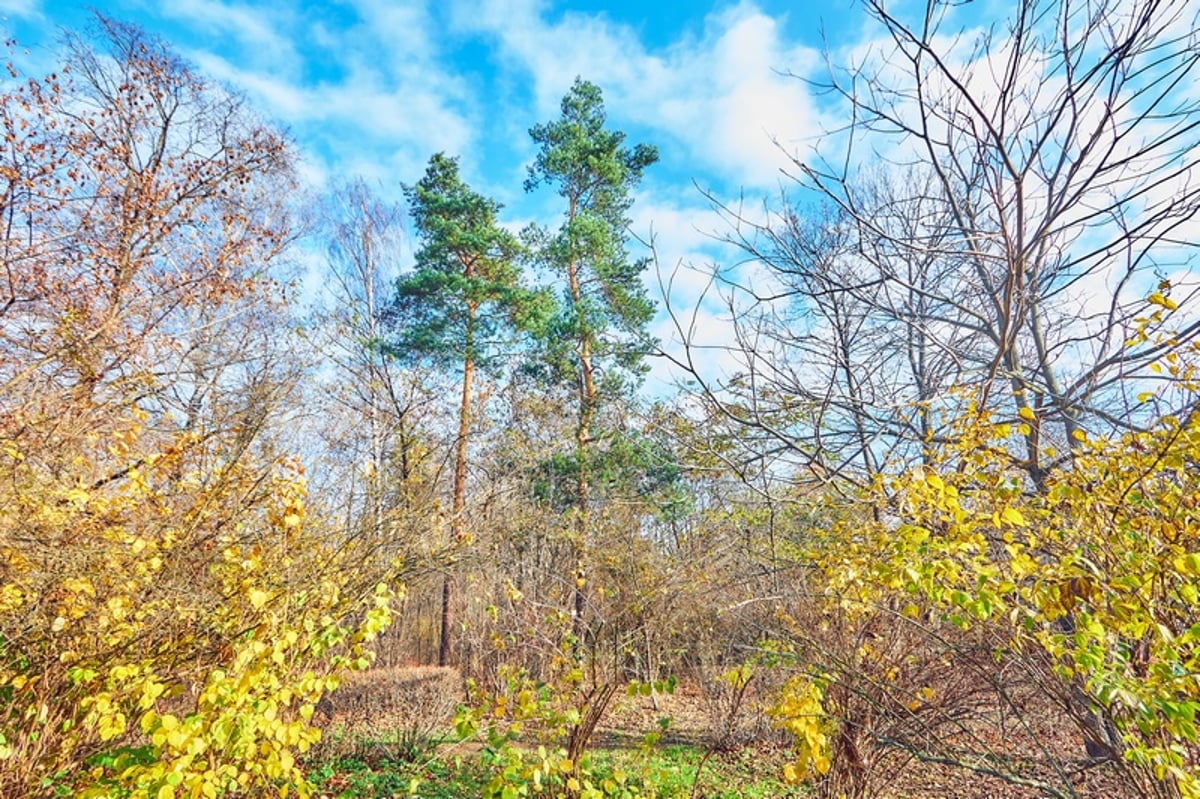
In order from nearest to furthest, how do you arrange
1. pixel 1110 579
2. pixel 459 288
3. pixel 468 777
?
pixel 1110 579, pixel 468 777, pixel 459 288

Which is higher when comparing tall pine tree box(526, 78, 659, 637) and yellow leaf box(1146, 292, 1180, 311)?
tall pine tree box(526, 78, 659, 637)

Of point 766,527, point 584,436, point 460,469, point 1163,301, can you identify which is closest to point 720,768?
point 766,527

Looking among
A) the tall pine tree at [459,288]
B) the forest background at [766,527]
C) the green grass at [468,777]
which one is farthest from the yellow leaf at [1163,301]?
the tall pine tree at [459,288]

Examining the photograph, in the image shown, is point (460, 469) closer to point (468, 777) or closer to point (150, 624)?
point (468, 777)

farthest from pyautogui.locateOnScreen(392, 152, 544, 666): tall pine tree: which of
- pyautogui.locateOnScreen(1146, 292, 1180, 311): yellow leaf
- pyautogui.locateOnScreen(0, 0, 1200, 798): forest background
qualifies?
pyautogui.locateOnScreen(1146, 292, 1180, 311): yellow leaf

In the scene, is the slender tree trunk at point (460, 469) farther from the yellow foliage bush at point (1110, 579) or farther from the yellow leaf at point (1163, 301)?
the yellow leaf at point (1163, 301)

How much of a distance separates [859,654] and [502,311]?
8.85 m

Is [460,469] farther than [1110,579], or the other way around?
[460,469]

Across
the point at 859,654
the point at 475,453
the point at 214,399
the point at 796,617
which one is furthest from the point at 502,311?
the point at 859,654

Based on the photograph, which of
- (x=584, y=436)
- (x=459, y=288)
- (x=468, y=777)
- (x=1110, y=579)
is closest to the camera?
(x=1110, y=579)

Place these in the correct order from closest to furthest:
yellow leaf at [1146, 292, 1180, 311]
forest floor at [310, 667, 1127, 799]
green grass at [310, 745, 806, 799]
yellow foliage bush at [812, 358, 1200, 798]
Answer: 1. yellow foliage bush at [812, 358, 1200, 798]
2. yellow leaf at [1146, 292, 1180, 311]
3. forest floor at [310, 667, 1127, 799]
4. green grass at [310, 745, 806, 799]

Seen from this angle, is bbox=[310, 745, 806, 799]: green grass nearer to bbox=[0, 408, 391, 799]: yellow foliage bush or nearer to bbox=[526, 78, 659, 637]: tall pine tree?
bbox=[0, 408, 391, 799]: yellow foliage bush

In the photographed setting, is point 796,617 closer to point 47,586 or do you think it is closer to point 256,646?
point 256,646

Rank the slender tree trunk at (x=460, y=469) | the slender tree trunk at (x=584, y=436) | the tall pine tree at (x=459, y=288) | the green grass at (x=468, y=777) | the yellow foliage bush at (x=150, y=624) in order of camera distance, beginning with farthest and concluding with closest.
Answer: the tall pine tree at (x=459, y=288), the slender tree trunk at (x=584, y=436), the slender tree trunk at (x=460, y=469), the green grass at (x=468, y=777), the yellow foliage bush at (x=150, y=624)
